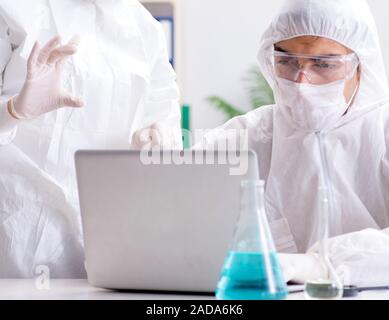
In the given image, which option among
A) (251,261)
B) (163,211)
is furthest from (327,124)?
(251,261)

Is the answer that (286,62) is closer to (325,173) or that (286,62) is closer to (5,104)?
(325,173)

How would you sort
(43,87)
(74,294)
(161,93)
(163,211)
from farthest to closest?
(161,93), (43,87), (74,294), (163,211)

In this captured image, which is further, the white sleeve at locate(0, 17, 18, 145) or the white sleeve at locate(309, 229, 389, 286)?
the white sleeve at locate(0, 17, 18, 145)

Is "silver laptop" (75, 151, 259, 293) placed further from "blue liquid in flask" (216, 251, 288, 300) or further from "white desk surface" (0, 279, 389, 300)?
"blue liquid in flask" (216, 251, 288, 300)

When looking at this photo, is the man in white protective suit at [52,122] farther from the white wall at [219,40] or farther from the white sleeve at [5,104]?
the white wall at [219,40]

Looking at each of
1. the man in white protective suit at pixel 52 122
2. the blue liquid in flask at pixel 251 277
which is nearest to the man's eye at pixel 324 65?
the man in white protective suit at pixel 52 122

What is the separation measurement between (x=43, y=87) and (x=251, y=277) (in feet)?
2.66

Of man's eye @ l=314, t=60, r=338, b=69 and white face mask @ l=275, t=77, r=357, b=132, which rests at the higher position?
man's eye @ l=314, t=60, r=338, b=69

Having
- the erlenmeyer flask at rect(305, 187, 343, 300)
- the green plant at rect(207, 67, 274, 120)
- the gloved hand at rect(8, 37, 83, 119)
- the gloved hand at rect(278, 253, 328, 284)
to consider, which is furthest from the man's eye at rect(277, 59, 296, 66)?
the green plant at rect(207, 67, 274, 120)

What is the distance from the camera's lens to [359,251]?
1434 mm

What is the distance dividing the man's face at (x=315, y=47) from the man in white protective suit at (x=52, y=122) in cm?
36

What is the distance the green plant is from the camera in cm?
416

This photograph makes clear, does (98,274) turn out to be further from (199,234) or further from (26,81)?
(26,81)

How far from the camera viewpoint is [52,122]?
1.79 meters
